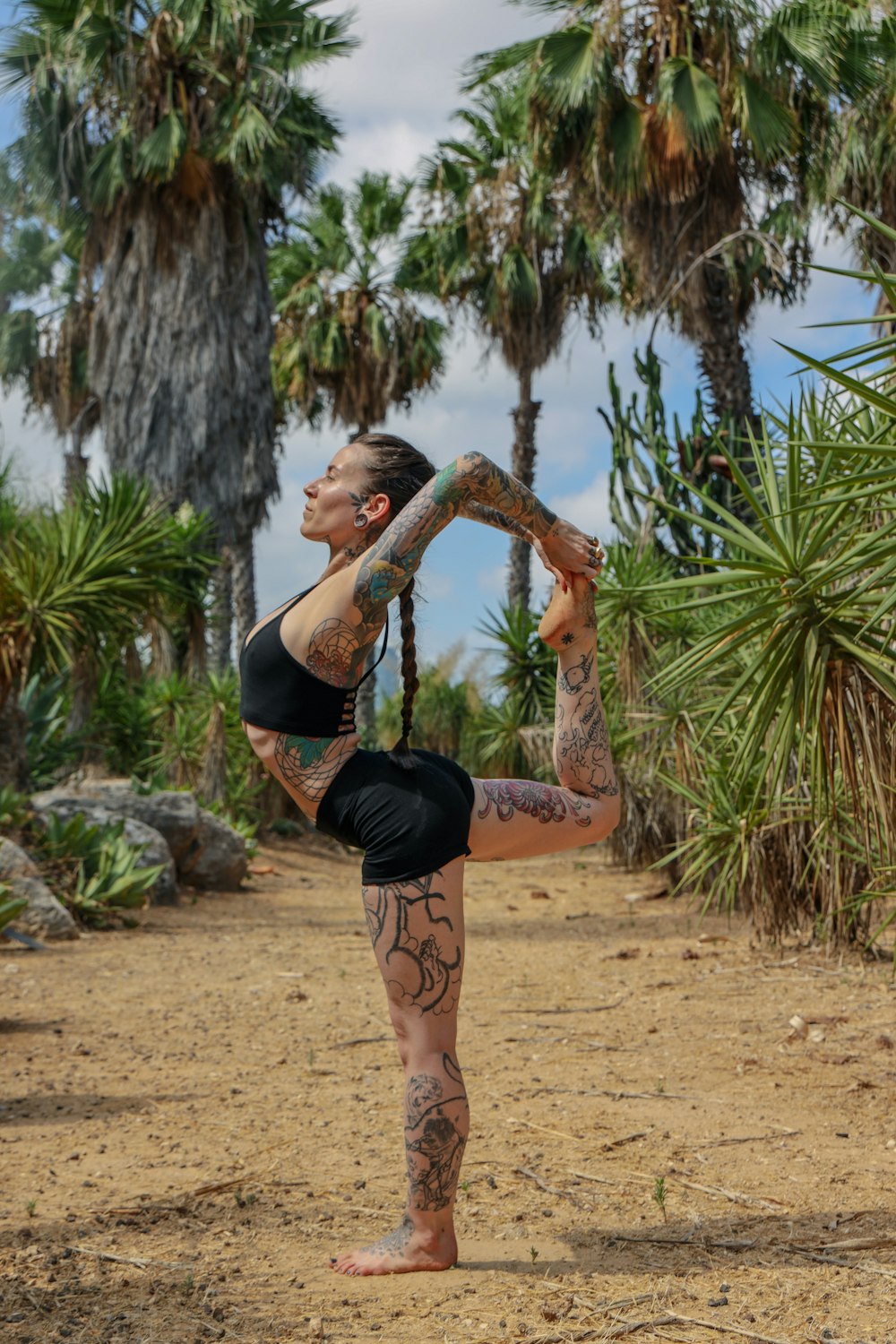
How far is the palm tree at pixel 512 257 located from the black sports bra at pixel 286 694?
17152mm

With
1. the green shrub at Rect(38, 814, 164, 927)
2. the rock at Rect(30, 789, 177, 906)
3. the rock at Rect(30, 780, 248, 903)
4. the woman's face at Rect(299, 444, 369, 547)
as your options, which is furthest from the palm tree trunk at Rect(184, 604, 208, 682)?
the woman's face at Rect(299, 444, 369, 547)

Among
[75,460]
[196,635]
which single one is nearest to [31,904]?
[196,635]

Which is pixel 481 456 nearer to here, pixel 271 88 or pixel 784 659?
pixel 784 659

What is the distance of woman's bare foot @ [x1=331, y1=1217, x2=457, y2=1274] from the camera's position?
279 cm

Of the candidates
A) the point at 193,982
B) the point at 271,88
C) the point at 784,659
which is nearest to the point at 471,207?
the point at 271,88

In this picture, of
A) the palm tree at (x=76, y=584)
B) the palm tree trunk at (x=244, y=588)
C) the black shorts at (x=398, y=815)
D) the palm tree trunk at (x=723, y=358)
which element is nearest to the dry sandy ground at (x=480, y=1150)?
the black shorts at (x=398, y=815)

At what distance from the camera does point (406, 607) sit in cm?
295

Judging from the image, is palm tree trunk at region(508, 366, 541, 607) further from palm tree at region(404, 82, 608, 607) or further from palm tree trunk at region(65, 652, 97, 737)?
palm tree trunk at region(65, 652, 97, 737)

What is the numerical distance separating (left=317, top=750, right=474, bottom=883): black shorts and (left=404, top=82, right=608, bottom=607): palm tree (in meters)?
17.2

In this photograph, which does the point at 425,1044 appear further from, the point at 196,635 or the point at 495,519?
the point at 196,635

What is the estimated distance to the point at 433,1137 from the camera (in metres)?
2.72

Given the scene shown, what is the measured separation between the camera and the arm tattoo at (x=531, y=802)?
2869 millimetres

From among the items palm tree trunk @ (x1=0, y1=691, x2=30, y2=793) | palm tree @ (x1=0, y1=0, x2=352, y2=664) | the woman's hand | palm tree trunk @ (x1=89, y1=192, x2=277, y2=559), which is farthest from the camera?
palm tree trunk @ (x1=89, y1=192, x2=277, y2=559)

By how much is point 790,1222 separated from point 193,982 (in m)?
4.35
